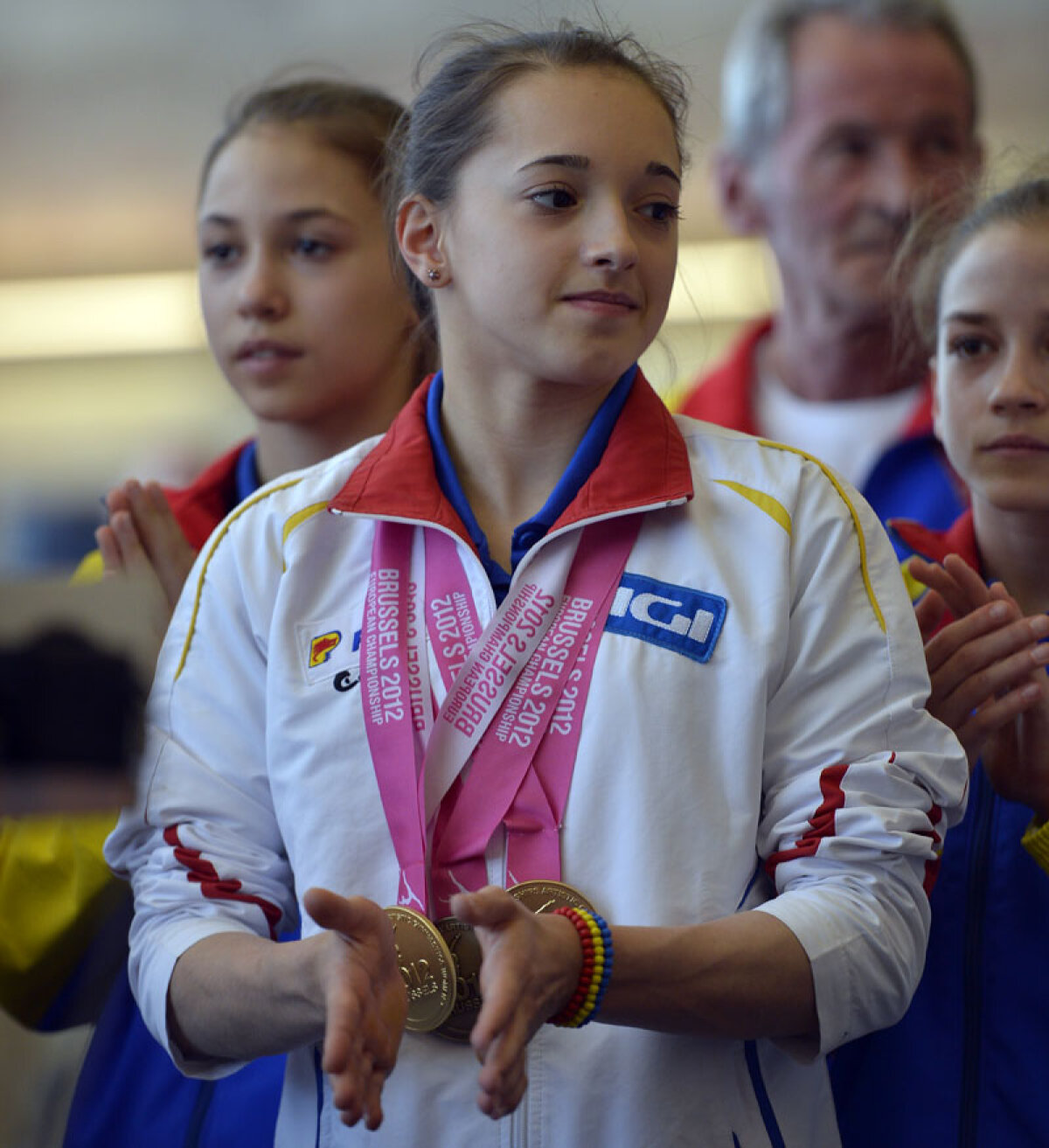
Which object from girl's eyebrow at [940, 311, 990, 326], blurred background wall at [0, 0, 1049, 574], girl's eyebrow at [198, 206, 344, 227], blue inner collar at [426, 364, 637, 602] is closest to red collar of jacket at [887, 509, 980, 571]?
girl's eyebrow at [940, 311, 990, 326]

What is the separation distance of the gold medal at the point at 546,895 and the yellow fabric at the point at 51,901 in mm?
672

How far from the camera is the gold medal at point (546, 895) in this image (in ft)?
4.78

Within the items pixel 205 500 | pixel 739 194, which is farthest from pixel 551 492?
pixel 739 194

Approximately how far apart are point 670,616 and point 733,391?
1696mm

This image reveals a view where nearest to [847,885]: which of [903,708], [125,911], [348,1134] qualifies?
[903,708]

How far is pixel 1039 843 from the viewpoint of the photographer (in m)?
1.72

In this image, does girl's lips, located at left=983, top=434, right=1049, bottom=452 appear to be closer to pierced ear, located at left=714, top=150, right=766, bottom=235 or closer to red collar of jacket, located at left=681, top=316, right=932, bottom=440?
red collar of jacket, located at left=681, top=316, right=932, bottom=440

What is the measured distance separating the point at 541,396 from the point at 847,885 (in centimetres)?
68

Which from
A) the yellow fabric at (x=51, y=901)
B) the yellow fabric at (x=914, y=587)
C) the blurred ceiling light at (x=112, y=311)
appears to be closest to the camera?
the yellow fabric at (x=51, y=901)

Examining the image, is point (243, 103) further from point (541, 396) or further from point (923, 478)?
point (923, 478)

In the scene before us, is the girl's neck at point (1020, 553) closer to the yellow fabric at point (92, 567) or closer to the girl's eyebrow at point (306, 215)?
the girl's eyebrow at point (306, 215)

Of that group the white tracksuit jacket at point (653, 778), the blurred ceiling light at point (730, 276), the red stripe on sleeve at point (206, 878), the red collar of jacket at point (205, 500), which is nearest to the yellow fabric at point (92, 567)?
the red collar of jacket at point (205, 500)

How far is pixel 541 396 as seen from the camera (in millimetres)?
1730

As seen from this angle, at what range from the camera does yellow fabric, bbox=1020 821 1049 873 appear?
171 centimetres
